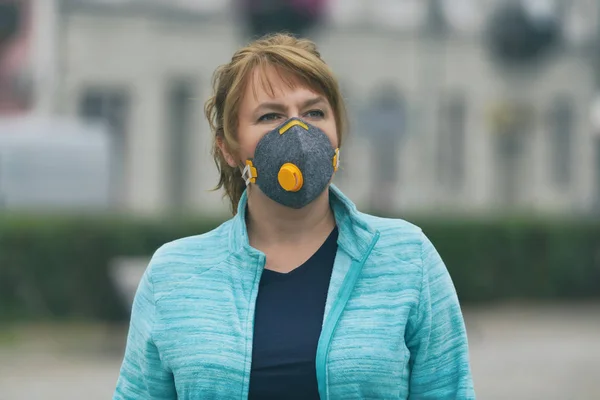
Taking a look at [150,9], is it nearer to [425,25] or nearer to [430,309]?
[425,25]

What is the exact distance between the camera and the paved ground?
32.2 ft

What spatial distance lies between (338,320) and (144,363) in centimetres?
48

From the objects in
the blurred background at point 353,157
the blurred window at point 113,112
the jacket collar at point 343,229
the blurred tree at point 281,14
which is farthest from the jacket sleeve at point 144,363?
the blurred window at point 113,112

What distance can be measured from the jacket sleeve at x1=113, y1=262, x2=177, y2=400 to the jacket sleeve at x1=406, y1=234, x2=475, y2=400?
0.56 meters

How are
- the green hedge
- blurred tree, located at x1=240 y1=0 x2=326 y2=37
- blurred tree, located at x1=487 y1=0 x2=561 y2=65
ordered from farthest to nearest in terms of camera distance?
blurred tree, located at x1=487 y1=0 x2=561 y2=65 → blurred tree, located at x1=240 y1=0 x2=326 y2=37 → the green hedge

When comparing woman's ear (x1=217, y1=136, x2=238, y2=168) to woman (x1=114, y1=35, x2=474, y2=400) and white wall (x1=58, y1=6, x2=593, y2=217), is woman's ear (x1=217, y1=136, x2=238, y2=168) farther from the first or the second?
white wall (x1=58, y1=6, x2=593, y2=217)

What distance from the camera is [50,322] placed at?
1325 cm

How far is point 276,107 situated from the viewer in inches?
109

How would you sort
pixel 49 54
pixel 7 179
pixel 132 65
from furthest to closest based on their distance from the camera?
1. pixel 132 65
2. pixel 49 54
3. pixel 7 179

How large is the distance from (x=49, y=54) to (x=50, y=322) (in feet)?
46.2

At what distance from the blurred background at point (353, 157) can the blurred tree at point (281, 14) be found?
0.04m

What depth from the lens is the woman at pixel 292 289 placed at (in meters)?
2.63

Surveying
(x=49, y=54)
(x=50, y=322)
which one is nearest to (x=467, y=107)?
(x=49, y=54)

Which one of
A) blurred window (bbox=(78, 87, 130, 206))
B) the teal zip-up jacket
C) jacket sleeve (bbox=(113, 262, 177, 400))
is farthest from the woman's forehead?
blurred window (bbox=(78, 87, 130, 206))
